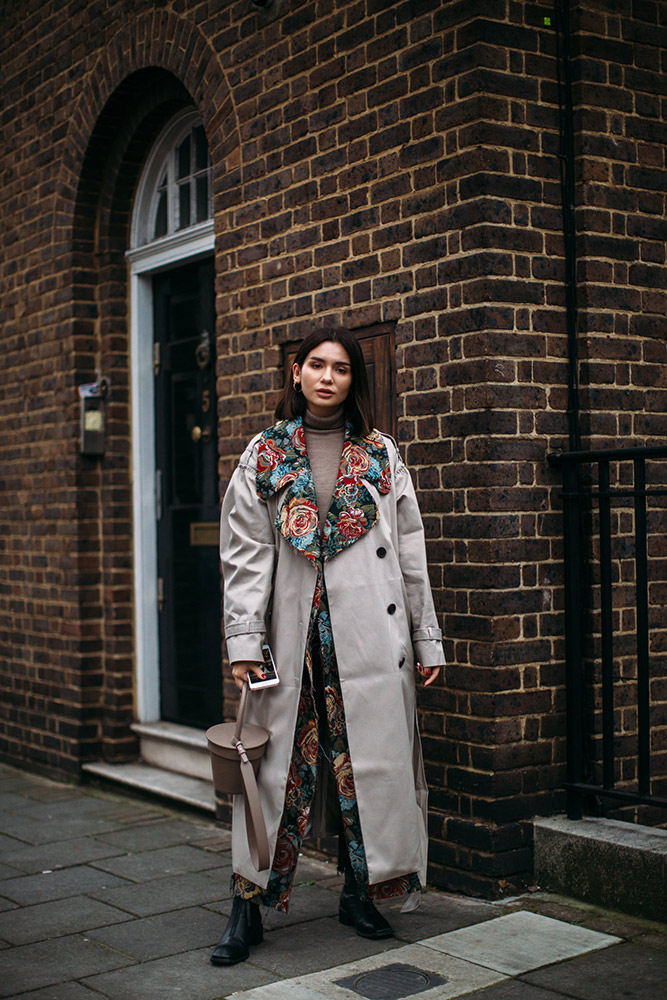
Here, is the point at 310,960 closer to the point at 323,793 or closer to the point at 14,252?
the point at 323,793

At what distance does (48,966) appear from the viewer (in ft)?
12.1

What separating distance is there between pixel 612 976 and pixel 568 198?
2684 mm

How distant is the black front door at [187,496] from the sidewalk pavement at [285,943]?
143cm

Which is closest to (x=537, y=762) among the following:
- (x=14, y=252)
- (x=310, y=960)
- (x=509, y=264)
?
(x=310, y=960)

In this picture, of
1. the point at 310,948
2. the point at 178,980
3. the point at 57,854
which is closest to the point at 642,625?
the point at 310,948

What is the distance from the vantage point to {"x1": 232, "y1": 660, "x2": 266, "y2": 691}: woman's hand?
3.68 meters

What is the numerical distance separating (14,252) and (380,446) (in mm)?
4227

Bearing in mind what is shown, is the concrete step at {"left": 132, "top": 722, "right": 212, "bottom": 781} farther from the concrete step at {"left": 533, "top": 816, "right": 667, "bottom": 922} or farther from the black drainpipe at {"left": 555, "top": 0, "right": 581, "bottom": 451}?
the black drainpipe at {"left": 555, "top": 0, "right": 581, "bottom": 451}

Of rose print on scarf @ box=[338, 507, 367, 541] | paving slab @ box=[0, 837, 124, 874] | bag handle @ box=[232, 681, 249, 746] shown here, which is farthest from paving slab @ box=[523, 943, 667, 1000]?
paving slab @ box=[0, 837, 124, 874]

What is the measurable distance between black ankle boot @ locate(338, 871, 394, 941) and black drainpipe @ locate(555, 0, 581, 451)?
178cm

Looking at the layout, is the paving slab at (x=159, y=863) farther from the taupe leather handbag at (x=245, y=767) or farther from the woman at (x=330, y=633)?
the taupe leather handbag at (x=245, y=767)

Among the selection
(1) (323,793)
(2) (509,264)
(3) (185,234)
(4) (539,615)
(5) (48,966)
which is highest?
(3) (185,234)

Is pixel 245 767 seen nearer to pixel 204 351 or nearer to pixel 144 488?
pixel 204 351

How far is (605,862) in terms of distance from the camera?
13.1 ft
